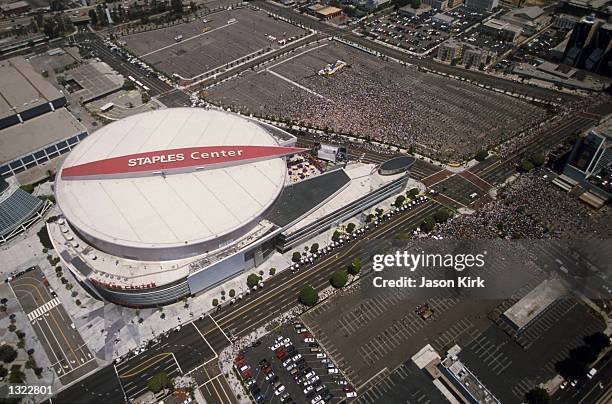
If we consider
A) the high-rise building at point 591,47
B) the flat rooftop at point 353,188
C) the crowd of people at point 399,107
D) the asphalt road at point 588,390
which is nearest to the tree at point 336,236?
the flat rooftop at point 353,188

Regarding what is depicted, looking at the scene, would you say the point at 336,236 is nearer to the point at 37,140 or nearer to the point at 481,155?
the point at 481,155

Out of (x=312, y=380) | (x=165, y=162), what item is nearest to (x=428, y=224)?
(x=312, y=380)

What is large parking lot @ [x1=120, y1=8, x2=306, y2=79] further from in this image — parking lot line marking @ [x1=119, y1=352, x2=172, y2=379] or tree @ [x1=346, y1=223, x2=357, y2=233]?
parking lot line marking @ [x1=119, y1=352, x2=172, y2=379]

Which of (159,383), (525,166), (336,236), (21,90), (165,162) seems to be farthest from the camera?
(21,90)

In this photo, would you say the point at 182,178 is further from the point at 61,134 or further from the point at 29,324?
the point at 61,134

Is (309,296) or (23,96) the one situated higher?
(23,96)

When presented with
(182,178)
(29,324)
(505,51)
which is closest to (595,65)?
(505,51)

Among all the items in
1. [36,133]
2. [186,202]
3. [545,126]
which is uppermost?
[186,202]
